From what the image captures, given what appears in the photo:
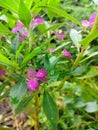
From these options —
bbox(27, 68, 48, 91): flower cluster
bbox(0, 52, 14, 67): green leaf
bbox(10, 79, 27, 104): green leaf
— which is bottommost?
bbox(10, 79, 27, 104): green leaf

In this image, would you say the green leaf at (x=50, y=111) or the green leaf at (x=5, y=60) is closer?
the green leaf at (x=5, y=60)

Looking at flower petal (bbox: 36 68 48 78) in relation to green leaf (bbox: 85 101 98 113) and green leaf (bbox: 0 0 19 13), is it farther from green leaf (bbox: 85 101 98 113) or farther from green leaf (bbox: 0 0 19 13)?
green leaf (bbox: 85 101 98 113)

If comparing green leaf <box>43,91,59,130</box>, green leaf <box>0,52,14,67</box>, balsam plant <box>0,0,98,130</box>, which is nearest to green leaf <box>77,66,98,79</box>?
balsam plant <box>0,0,98,130</box>

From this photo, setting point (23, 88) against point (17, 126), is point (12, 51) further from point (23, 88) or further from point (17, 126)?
point (17, 126)

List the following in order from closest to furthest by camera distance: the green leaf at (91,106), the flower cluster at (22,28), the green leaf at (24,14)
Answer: the green leaf at (24,14) → the flower cluster at (22,28) → the green leaf at (91,106)

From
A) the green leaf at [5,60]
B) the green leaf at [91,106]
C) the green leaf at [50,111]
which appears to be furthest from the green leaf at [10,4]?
the green leaf at [91,106]

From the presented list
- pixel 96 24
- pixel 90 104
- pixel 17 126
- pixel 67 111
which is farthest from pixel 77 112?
pixel 96 24

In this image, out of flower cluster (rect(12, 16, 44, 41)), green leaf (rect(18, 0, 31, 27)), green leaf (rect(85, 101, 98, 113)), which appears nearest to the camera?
green leaf (rect(18, 0, 31, 27))

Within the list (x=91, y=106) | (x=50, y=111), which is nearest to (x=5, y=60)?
(x=50, y=111)

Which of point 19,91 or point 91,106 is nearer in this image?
point 19,91

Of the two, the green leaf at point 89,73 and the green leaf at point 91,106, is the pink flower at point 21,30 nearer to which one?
the green leaf at point 89,73

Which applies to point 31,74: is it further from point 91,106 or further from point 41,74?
point 91,106
